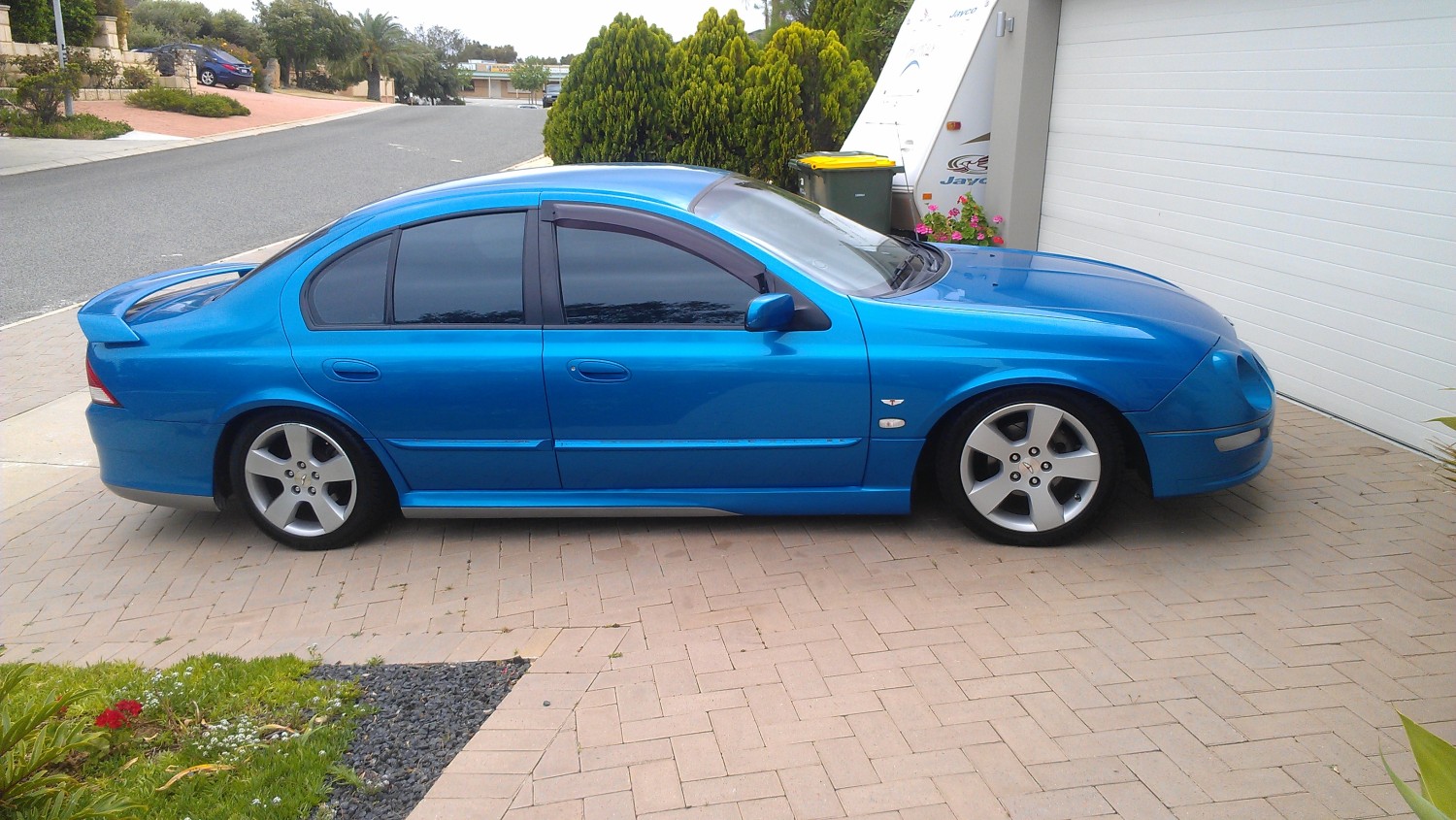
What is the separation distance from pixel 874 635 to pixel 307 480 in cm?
264

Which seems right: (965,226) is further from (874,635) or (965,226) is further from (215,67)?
(215,67)

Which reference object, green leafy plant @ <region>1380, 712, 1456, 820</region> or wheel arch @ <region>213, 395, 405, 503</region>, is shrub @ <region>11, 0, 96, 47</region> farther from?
green leafy plant @ <region>1380, 712, 1456, 820</region>

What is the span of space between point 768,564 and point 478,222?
196cm

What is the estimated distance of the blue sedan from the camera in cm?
449

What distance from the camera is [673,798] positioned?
10.3 feet

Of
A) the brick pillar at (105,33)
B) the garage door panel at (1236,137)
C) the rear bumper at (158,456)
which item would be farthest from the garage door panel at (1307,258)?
the brick pillar at (105,33)

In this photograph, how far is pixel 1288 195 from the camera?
645cm

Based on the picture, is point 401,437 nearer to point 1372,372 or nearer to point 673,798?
point 673,798

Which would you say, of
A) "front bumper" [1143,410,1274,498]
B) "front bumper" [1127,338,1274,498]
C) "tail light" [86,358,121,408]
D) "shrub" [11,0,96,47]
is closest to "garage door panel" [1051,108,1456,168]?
"front bumper" [1127,338,1274,498]

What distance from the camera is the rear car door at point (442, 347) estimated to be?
4.71 metres

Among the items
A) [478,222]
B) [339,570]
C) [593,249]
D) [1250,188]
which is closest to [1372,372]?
[1250,188]

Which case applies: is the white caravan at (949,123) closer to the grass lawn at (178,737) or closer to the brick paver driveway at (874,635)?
the brick paver driveway at (874,635)

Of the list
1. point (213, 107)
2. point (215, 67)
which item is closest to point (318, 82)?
point (215, 67)

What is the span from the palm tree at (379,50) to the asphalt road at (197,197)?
21.5 meters
